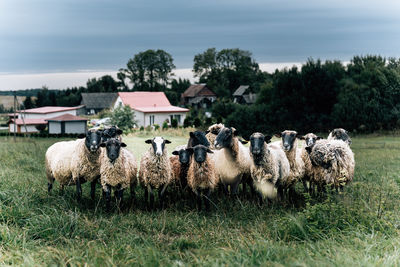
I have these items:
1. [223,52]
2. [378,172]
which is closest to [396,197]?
[378,172]

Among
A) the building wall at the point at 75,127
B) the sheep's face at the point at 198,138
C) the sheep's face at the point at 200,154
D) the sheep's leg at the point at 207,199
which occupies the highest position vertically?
the sheep's face at the point at 198,138

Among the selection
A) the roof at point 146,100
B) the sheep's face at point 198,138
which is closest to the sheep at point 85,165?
the sheep's face at point 198,138

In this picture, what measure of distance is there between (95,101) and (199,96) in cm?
2045

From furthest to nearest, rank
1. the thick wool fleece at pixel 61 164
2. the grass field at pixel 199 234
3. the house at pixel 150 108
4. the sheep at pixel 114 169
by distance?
the house at pixel 150 108
the thick wool fleece at pixel 61 164
the sheep at pixel 114 169
the grass field at pixel 199 234

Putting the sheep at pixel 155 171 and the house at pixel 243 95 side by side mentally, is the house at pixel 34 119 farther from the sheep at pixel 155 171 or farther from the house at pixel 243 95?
the sheep at pixel 155 171

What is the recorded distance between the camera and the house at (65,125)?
53.0m

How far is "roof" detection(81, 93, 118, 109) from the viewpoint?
75688 millimetres

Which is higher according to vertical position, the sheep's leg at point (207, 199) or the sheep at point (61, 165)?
the sheep at point (61, 165)

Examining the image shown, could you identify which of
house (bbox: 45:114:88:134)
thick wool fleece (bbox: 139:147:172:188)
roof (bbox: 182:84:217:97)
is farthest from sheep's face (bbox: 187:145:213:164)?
roof (bbox: 182:84:217:97)

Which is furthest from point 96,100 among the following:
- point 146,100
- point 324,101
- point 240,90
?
point 324,101

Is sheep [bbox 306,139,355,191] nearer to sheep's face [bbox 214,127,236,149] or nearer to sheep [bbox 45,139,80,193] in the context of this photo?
sheep's face [bbox 214,127,236,149]

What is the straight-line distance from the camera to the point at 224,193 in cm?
1204

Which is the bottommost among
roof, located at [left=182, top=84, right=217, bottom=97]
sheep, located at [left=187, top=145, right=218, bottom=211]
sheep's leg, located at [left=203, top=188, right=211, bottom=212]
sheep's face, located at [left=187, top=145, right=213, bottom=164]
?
sheep's leg, located at [left=203, top=188, right=211, bottom=212]

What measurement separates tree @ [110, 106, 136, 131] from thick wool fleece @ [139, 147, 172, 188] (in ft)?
78.9
